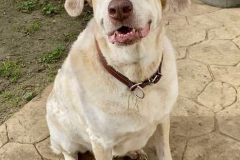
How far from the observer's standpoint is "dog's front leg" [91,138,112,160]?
9.14 ft

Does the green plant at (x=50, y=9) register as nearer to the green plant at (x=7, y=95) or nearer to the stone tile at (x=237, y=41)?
the green plant at (x=7, y=95)

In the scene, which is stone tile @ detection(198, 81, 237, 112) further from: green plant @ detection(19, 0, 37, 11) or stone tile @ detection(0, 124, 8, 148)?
green plant @ detection(19, 0, 37, 11)

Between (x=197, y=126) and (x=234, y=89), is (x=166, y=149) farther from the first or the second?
(x=234, y=89)

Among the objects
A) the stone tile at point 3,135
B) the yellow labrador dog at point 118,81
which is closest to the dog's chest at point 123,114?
the yellow labrador dog at point 118,81

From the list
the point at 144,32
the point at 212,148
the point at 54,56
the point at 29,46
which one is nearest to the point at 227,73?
the point at 212,148

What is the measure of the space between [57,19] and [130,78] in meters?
3.28

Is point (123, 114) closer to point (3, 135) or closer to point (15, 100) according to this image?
point (3, 135)

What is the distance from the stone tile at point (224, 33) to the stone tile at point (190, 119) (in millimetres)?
1297

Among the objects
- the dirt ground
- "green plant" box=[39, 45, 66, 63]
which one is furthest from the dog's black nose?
"green plant" box=[39, 45, 66, 63]

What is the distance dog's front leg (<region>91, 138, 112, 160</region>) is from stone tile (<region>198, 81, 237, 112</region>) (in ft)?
4.68

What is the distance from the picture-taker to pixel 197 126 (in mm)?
3705

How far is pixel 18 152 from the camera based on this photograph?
3.64 meters

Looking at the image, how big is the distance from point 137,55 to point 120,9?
1.59ft

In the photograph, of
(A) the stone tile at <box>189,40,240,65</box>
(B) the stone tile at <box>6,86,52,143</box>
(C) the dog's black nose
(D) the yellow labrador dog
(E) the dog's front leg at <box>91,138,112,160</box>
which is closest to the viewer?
(C) the dog's black nose
